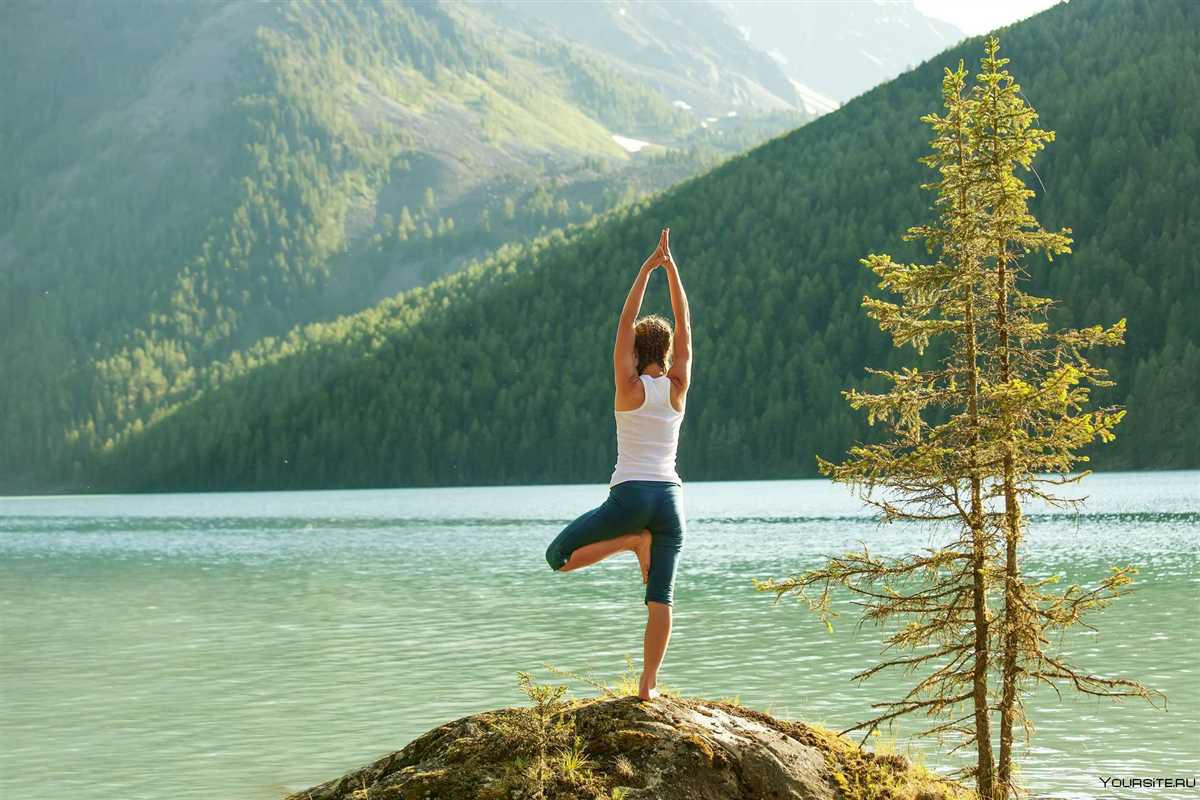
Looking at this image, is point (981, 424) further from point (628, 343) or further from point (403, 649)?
point (403, 649)

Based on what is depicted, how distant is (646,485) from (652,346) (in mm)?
1075

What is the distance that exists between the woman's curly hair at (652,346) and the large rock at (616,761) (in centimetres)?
257

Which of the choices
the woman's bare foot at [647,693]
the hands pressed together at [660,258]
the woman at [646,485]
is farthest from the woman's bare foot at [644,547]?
the hands pressed together at [660,258]

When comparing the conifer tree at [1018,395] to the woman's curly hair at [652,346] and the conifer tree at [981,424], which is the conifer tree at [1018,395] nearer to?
the conifer tree at [981,424]

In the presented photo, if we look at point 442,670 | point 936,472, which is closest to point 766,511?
point 442,670

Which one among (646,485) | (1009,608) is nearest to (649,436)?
(646,485)

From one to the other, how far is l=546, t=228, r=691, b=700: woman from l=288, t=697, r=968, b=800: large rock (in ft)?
1.57

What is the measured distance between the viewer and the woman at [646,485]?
10766mm

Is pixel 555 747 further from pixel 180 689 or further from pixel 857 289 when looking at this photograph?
pixel 857 289

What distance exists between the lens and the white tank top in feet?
35.4

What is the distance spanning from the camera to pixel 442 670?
32906 millimetres

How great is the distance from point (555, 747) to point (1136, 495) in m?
106

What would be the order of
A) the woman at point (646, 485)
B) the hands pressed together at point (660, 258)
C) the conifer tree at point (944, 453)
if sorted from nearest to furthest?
1. the woman at point (646, 485)
2. the hands pressed together at point (660, 258)
3. the conifer tree at point (944, 453)

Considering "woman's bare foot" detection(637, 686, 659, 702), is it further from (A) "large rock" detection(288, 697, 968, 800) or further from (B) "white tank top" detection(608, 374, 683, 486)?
(B) "white tank top" detection(608, 374, 683, 486)
